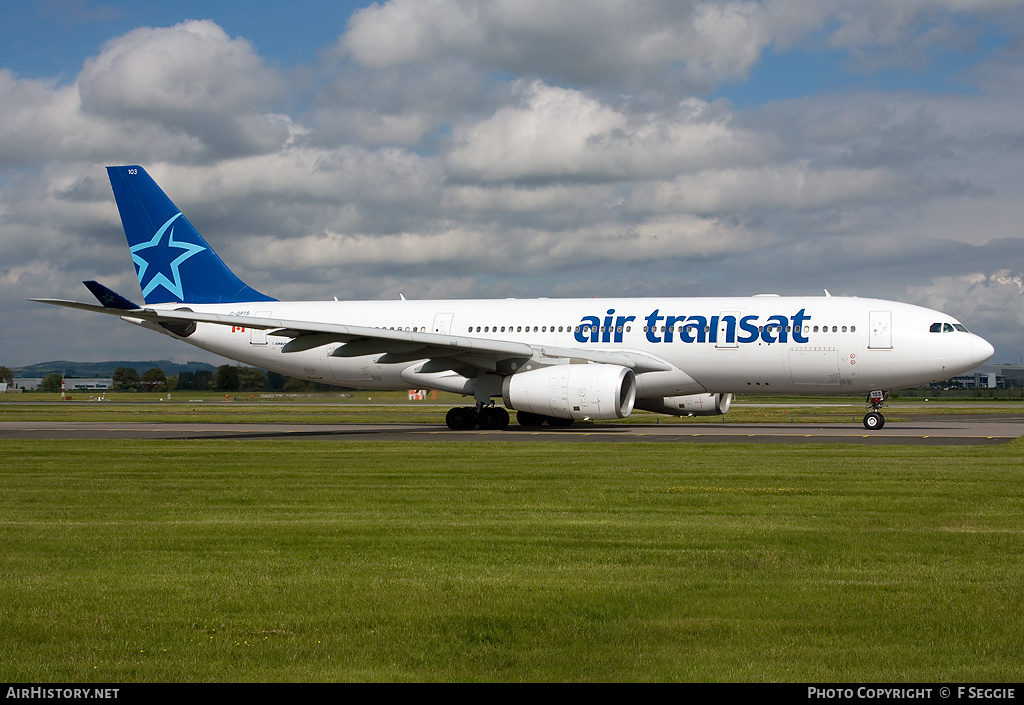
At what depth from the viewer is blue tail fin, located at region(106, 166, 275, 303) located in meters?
33.9

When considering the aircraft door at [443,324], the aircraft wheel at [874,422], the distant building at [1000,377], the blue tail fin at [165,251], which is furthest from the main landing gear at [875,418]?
the distant building at [1000,377]

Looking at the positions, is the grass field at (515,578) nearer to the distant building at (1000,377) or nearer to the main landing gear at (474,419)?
the main landing gear at (474,419)

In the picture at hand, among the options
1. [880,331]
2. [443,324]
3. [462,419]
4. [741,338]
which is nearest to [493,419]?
[462,419]

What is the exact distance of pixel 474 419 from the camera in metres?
29.6

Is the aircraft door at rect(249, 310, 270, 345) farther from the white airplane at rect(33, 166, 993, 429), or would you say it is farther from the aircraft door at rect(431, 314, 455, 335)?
the aircraft door at rect(431, 314, 455, 335)

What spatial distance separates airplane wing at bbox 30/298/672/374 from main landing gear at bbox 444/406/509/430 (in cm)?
135

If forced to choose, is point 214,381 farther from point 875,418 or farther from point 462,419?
point 875,418

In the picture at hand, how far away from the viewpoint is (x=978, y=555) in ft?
27.6

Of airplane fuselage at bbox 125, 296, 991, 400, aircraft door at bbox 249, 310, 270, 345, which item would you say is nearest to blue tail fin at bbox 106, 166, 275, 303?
aircraft door at bbox 249, 310, 270, 345

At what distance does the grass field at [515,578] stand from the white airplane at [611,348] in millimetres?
12148

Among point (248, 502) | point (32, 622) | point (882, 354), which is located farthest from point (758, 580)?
point (882, 354)

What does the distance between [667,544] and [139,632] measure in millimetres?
4778

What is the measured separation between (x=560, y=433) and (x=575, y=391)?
5.11 feet

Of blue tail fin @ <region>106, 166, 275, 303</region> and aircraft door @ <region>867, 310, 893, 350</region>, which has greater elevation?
blue tail fin @ <region>106, 166, 275, 303</region>
